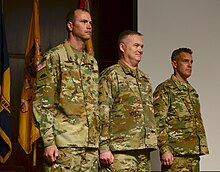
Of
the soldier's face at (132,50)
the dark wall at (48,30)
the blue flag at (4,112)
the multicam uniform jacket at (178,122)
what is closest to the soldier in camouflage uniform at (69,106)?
the soldier's face at (132,50)

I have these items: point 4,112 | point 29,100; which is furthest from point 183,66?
point 4,112

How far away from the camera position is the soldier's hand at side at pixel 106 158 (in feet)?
9.95

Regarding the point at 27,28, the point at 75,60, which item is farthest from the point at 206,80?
the point at 75,60

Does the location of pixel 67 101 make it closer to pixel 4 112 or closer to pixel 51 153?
pixel 51 153

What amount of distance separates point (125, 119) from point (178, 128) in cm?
63

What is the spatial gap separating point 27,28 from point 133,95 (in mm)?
1677

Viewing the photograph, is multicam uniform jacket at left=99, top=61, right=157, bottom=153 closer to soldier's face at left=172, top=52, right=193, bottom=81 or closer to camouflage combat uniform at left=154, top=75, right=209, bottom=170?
camouflage combat uniform at left=154, top=75, right=209, bottom=170

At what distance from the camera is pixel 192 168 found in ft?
11.8

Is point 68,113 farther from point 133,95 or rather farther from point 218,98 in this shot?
point 218,98

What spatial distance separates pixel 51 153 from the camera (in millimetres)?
2697

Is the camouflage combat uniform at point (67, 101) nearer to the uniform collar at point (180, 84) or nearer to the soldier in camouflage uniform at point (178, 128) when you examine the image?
the soldier in camouflage uniform at point (178, 128)

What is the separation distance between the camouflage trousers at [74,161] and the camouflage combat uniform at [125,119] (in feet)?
0.64

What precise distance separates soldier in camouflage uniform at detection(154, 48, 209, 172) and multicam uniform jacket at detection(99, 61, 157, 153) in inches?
13.3

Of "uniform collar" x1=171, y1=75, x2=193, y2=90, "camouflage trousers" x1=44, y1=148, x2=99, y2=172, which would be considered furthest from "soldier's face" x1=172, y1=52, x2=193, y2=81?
"camouflage trousers" x1=44, y1=148, x2=99, y2=172
